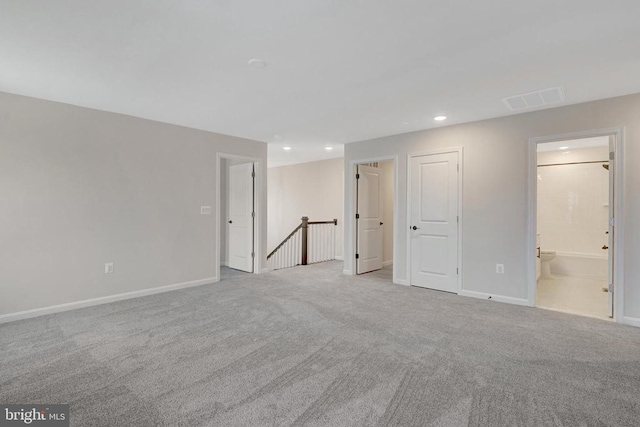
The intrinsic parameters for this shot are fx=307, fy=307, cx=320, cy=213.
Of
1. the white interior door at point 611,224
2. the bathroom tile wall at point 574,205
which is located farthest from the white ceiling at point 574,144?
the white interior door at point 611,224

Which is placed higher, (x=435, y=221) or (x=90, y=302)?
(x=435, y=221)

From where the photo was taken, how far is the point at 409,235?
4809 mm

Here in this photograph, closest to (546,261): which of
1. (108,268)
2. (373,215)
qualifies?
(373,215)

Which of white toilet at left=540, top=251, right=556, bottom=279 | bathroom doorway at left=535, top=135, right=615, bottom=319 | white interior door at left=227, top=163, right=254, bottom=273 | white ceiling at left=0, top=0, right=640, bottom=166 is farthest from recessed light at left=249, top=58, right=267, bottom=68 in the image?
white toilet at left=540, top=251, right=556, bottom=279

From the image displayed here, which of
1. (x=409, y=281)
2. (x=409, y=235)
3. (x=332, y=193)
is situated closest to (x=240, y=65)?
(x=409, y=235)

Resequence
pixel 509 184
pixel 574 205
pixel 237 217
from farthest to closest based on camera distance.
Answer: pixel 237 217, pixel 574 205, pixel 509 184

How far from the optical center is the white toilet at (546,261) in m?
5.57

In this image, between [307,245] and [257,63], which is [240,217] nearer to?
[307,245]

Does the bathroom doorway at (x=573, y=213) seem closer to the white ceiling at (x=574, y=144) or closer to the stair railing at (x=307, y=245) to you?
the white ceiling at (x=574, y=144)

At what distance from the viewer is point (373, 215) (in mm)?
5895

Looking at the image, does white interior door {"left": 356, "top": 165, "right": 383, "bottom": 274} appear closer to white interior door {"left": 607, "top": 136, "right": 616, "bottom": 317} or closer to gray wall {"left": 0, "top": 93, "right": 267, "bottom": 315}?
gray wall {"left": 0, "top": 93, "right": 267, "bottom": 315}

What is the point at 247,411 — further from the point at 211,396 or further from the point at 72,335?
the point at 72,335

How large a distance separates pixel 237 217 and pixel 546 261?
229 inches

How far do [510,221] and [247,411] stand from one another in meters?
3.65
